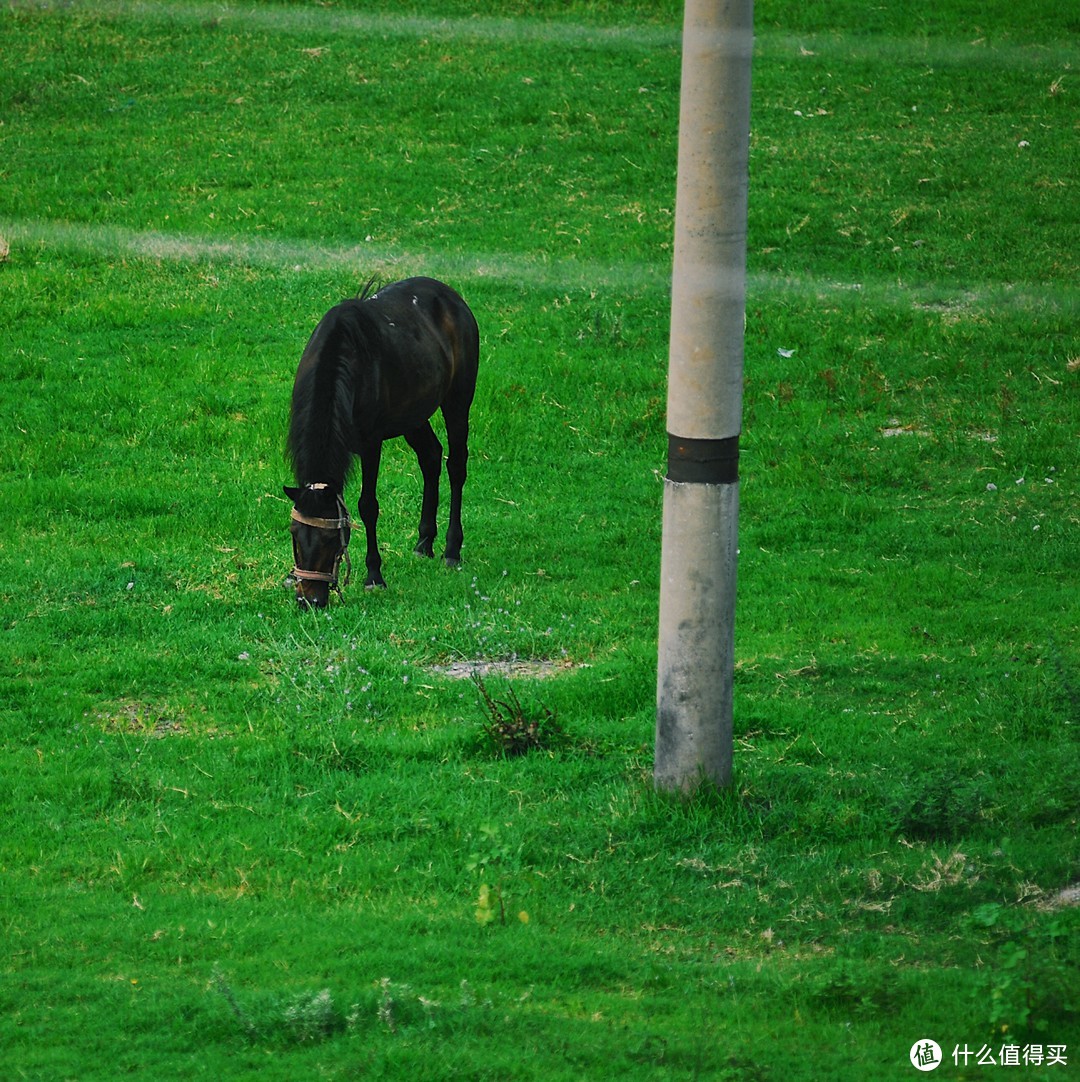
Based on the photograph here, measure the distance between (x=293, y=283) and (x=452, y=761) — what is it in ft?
32.7

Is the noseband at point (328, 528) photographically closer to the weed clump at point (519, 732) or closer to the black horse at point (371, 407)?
the black horse at point (371, 407)

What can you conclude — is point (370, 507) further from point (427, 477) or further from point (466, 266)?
point (466, 266)

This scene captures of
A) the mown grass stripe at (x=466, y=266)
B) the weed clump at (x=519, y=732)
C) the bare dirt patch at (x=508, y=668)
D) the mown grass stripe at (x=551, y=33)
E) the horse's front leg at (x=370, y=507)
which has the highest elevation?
the mown grass stripe at (x=551, y=33)

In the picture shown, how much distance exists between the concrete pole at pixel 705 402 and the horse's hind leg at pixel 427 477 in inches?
185

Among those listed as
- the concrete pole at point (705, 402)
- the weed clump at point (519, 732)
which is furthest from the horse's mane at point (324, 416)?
the concrete pole at point (705, 402)

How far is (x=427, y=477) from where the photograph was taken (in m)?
11.1

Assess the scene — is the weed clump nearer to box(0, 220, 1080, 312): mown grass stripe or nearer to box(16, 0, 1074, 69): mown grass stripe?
box(0, 220, 1080, 312): mown grass stripe

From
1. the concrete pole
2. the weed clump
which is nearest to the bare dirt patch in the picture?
the weed clump

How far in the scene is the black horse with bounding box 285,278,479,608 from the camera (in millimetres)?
9164

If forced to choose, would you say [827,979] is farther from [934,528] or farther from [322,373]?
[934,528]

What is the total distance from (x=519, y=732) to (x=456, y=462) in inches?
176

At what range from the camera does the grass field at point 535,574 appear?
494 centimetres

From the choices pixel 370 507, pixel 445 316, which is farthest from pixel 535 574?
pixel 445 316

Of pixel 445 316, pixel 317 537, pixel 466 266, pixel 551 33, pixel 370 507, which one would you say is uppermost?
pixel 551 33
